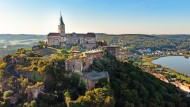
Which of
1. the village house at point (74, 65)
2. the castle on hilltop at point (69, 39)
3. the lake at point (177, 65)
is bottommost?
the lake at point (177, 65)

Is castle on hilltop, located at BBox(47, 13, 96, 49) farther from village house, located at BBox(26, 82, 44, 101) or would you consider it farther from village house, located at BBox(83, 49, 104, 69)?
village house, located at BBox(26, 82, 44, 101)

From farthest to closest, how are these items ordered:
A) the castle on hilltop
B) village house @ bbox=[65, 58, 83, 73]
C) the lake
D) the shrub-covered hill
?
the lake → the castle on hilltop → village house @ bbox=[65, 58, 83, 73] → the shrub-covered hill

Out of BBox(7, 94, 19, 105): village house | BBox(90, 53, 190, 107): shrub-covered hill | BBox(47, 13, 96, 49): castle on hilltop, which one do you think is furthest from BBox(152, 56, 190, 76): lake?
BBox(7, 94, 19, 105): village house

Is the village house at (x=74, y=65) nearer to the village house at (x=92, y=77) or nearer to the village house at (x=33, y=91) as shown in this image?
the village house at (x=92, y=77)

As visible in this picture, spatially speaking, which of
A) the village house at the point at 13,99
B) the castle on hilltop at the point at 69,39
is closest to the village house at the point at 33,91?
the village house at the point at 13,99

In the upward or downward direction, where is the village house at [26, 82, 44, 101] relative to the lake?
upward

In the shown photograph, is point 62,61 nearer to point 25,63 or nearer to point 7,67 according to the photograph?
point 25,63
